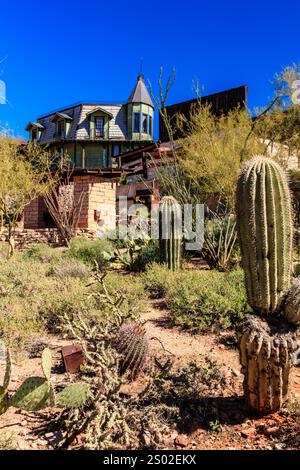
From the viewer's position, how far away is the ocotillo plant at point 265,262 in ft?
7.97

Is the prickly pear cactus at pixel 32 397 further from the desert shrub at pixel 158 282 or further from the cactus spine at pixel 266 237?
the desert shrub at pixel 158 282

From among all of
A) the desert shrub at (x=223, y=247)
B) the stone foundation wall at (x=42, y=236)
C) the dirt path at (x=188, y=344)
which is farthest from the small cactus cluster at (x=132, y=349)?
the stone foundation wall at (x=42, y=236)

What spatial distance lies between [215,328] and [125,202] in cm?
1364

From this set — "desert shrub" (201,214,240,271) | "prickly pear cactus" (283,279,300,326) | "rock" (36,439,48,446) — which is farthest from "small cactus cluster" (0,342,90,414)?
"desert shrub" (201,214,240,271)

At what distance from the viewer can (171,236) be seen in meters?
7.18

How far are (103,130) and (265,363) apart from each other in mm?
24980

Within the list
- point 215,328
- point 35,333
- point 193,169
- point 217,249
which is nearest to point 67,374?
point 35,333

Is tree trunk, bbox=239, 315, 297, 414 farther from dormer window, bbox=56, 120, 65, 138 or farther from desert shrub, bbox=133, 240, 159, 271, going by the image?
dormer window, bbox=56, 120, 65, 138

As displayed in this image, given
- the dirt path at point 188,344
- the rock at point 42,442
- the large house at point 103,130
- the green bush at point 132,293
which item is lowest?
the rock at point 42,442

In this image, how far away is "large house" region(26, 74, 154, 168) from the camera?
25.5 metres

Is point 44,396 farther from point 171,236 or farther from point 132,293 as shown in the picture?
point 171,236

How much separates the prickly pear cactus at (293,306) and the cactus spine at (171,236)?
4.56 metres
